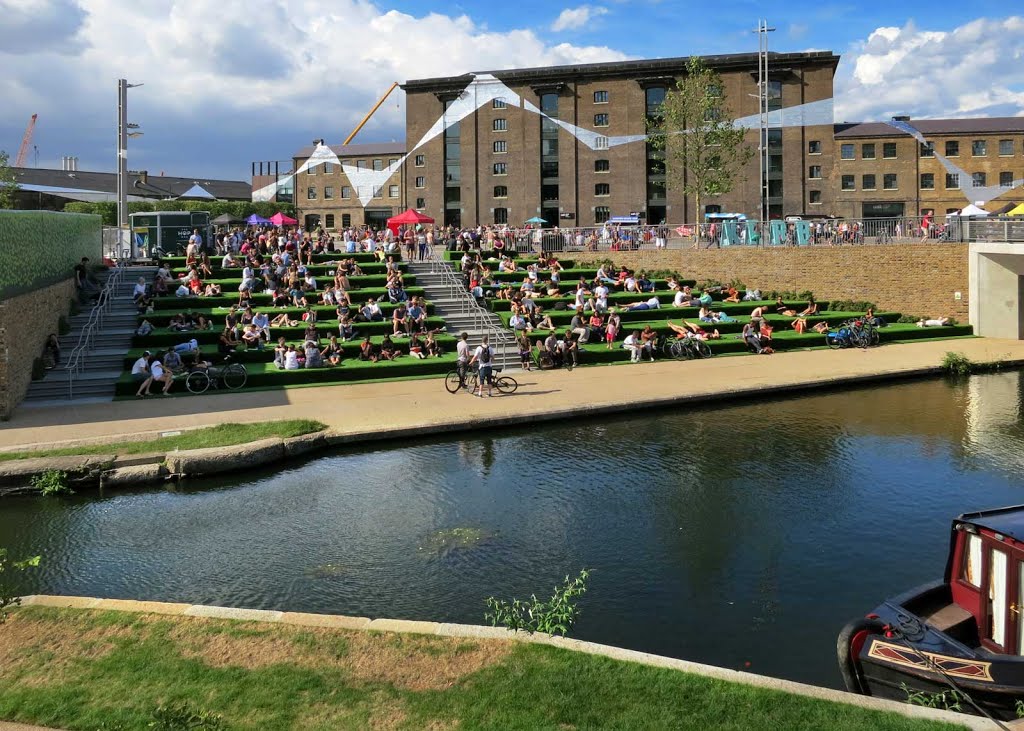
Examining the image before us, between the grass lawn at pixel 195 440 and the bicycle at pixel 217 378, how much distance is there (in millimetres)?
5404

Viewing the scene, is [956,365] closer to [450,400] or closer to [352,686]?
[450,400]

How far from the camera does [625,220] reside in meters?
55.4

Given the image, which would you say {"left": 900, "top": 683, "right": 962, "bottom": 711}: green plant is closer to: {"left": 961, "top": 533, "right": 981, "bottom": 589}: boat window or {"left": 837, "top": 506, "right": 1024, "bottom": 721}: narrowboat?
{"left": 837, "top": 506, "right": 1024, "bottom": 721}: narrowboat

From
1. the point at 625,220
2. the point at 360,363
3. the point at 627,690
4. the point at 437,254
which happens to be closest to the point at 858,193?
the point at 625,220

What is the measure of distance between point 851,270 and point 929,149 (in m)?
35.4

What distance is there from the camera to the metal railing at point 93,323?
21675 mm

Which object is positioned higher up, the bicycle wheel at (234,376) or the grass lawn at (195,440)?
the bicycle wheel at (234,376)

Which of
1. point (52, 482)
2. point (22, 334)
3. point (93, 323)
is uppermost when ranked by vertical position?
point (93, 323)

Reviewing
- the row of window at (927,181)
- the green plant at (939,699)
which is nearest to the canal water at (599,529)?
the green plant at (939,699)


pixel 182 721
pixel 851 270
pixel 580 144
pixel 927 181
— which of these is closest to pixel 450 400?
pixel 182 721

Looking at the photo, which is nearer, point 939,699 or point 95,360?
point 939,699

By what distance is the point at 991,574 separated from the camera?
759 centimetres

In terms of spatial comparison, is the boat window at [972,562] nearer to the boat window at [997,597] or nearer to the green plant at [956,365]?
the boat window at [997,597]

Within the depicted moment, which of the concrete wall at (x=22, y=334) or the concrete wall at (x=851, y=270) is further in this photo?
the concrete wall at (x=851, y=270)
